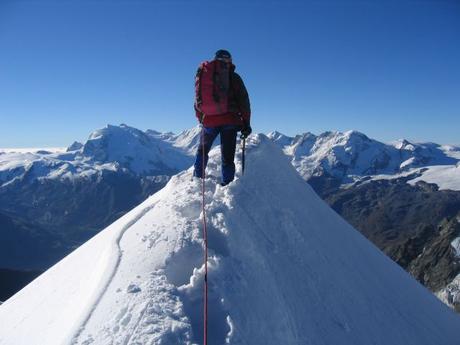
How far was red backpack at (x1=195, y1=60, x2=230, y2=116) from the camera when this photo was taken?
11.1 meters

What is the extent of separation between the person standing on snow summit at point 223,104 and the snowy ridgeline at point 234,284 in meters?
0.57

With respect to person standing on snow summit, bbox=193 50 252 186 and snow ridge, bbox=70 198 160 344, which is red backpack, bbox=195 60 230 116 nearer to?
person standing on snow summit, bbox=193 50 252 186

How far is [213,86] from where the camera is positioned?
11.2 meters

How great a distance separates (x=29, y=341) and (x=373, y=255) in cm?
892

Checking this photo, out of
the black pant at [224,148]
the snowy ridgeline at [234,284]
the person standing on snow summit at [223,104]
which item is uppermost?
the person standing on snow summit at [223,104]

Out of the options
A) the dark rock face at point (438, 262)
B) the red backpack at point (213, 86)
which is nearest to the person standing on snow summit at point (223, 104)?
the red backpack at point (213, 86)

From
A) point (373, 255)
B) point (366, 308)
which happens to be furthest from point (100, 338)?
point (373, 255)

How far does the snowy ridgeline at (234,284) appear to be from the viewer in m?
6.69

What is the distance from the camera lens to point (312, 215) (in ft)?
36.3

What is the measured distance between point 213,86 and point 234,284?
5.68 meters

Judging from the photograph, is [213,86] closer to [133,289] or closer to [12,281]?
[133,289]

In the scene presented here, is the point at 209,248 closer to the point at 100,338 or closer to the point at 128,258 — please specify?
the point at 128,258

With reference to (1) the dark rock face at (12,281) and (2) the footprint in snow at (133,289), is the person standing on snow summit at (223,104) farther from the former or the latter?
(1) the dark rock face at (12,281)

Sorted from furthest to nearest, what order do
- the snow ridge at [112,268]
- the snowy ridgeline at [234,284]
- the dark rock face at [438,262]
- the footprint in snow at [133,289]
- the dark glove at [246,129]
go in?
the dark rock face at [438,262], the dark glove at [246,129], the footprint in snow at [133,289], the snowy ridgeline at [234,284], the snow ridge at [112,268]
